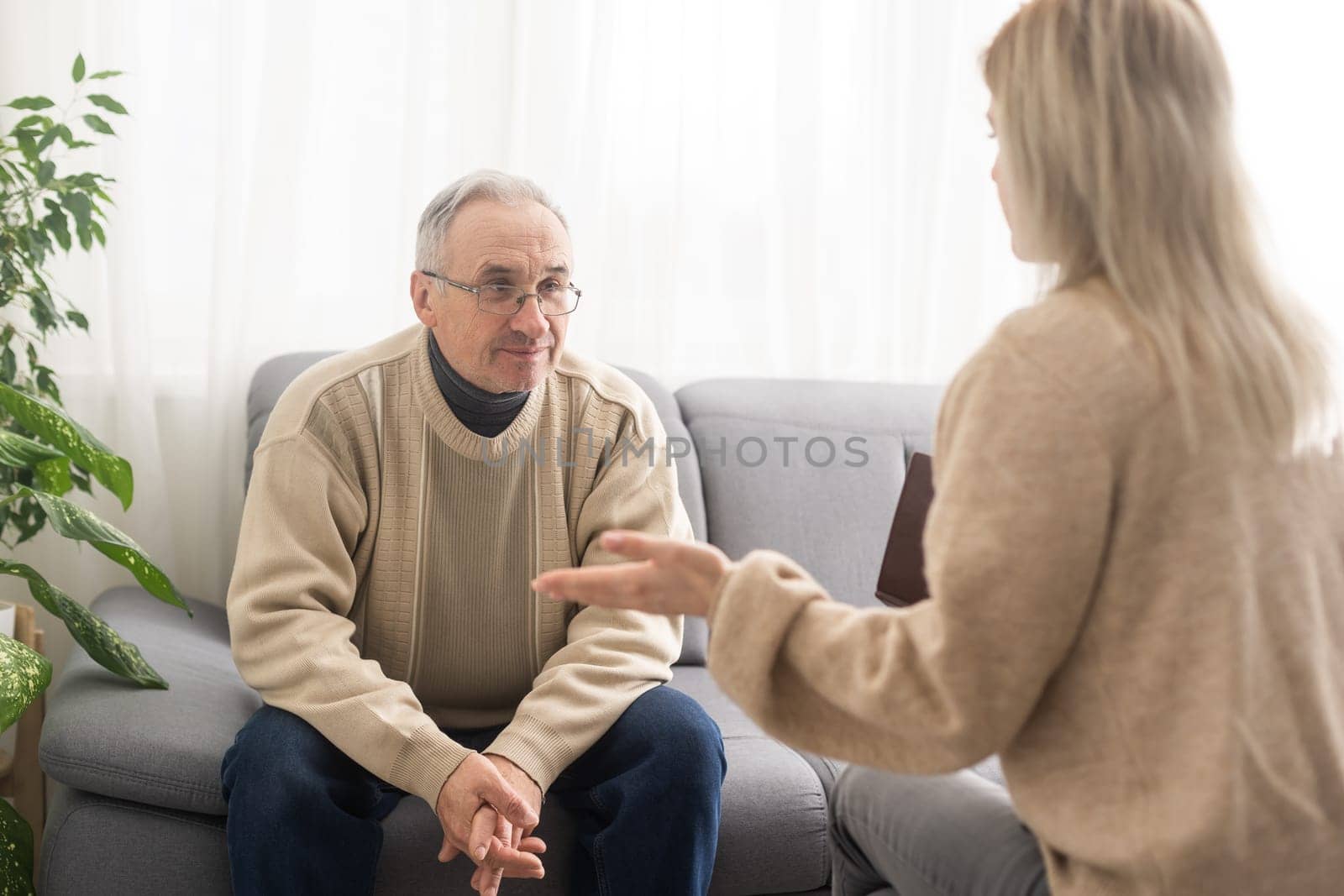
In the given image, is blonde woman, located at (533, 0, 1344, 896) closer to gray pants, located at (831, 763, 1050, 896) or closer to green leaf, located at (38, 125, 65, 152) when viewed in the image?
gray pants, located at (831, 763, 1050, 896)

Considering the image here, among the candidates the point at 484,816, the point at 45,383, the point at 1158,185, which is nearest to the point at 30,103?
the point at 45,383

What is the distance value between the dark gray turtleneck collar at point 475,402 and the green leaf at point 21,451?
576 mm

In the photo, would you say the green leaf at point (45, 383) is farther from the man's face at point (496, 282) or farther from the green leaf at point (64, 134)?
the man's face at point (496, 282)

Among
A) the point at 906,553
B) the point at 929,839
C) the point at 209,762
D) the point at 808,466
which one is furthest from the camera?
the point at 808,466

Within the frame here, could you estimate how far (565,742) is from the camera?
1.59 m

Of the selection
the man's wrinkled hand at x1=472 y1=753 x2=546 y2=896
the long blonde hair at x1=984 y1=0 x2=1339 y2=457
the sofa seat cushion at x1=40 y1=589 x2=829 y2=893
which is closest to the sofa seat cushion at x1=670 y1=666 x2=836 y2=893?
the sofa seat cushion at x1=40 y1=589 x2=829 y2=893

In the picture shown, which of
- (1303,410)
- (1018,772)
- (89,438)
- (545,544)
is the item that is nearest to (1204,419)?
(1303,410)

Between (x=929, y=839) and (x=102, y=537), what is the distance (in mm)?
1255

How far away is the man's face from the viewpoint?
68.2 inches

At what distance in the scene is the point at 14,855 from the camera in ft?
5.30

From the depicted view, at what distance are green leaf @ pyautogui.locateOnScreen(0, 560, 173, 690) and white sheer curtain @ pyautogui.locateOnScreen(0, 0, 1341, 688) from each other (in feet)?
2.22

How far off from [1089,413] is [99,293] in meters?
2.07

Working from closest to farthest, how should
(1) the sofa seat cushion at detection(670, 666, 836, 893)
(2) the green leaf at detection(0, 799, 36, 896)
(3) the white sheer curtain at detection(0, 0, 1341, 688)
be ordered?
(2) the green leaf at detection(0, 799, 36, 896)
(1) the sofa seat cushion at detection(670, 666, 836, 893)
(3) the white sheer curtain at detection(0, 0, 1341, 688)

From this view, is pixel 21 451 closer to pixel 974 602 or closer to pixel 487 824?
pixel 487 824
